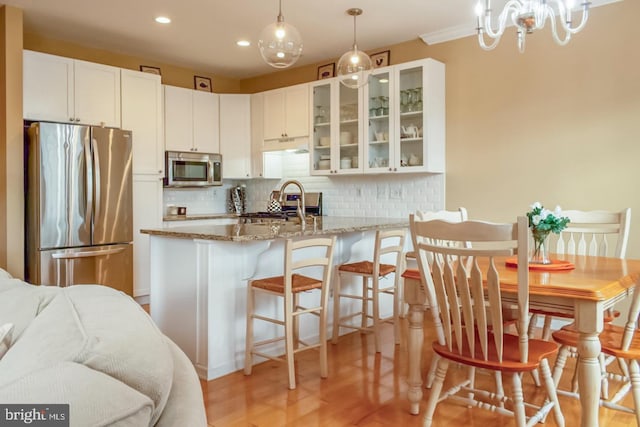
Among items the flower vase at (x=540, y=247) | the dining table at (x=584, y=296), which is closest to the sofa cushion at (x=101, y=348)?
the dining table at (x=584, y=296)

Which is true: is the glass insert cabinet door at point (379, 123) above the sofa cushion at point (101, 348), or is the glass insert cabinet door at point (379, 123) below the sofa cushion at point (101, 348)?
above

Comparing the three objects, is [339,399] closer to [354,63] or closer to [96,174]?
[354,63]

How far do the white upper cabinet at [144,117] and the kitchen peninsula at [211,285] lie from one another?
2.05 m

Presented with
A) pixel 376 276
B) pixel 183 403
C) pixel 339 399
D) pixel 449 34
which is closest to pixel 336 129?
pixel 449 34

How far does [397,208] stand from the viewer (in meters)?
5.05

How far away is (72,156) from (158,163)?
3.92ft

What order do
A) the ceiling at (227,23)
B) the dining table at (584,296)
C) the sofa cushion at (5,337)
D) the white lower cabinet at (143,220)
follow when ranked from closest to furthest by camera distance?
the sofa cushion at (5,337) < the dining table at (584,296) < the ceiling at (227,23) < the white lower cabinet at (143,220)

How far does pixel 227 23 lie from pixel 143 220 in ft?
7.08

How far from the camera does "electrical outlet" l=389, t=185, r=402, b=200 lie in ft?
16.5

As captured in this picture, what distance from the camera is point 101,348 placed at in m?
0.80

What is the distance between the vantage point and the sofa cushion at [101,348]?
2.59 feet

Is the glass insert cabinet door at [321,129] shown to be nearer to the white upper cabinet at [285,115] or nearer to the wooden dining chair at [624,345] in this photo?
the white upper cabinet at [285,115]

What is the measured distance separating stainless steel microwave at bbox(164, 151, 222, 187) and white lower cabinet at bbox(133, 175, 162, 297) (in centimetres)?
31

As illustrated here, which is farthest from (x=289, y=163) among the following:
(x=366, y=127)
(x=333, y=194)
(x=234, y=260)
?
(x=234, y=260)
